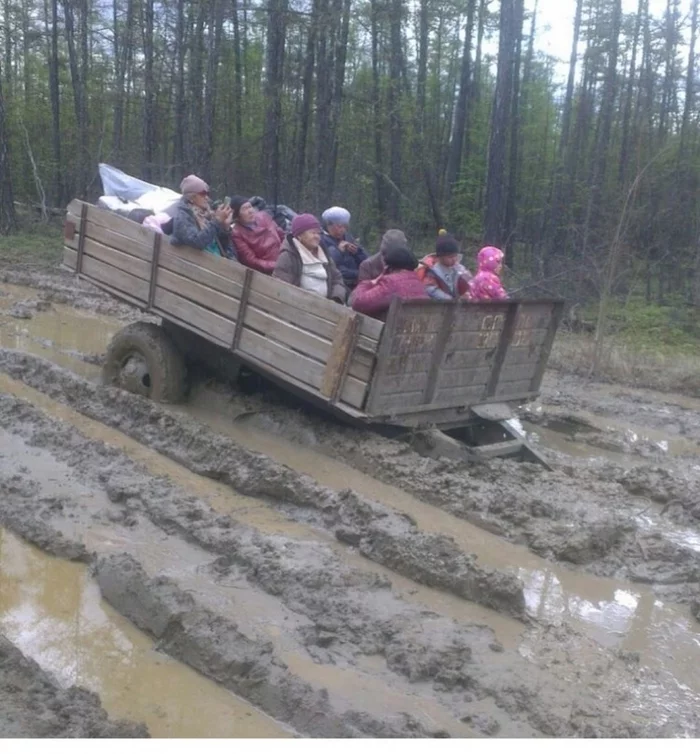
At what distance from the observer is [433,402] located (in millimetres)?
7078

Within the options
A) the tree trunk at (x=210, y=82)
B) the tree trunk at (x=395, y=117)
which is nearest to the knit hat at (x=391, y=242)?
the tree trunk at (x=210, y=82)

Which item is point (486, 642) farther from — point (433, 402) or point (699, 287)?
point (699, 287)

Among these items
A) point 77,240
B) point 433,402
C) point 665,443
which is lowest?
point 665,443

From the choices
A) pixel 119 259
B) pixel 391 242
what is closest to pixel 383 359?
pixel 391 242

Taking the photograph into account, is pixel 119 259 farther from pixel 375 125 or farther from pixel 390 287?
pixel 375 125

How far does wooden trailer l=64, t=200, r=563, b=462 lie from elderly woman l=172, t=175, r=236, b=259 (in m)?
0.14

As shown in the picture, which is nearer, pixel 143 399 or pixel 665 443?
pixel 143 399

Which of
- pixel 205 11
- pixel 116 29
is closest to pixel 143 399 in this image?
pixel 205 11

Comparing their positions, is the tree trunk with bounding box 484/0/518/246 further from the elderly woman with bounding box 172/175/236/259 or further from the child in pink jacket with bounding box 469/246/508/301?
the elderly woman with bounding box 172/175/236/259

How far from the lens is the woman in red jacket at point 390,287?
6934 millimetres

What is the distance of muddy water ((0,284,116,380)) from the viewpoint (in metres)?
10.1

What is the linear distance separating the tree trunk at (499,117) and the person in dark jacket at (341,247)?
9983mm

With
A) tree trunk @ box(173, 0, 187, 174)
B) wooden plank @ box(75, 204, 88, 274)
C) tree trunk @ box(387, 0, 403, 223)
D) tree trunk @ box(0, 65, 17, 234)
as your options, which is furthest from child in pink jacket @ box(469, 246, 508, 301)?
tree trunk @ box(0, 65, 17, 234)

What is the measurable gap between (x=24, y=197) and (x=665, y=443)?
24.6 m
